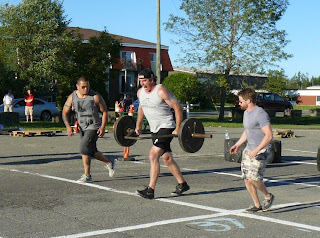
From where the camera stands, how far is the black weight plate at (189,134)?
899cm

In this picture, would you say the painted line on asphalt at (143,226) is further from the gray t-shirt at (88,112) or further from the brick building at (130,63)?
the brick building at (130,63)

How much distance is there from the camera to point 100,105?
1047cm

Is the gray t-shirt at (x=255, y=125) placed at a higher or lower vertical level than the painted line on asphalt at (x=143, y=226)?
higher

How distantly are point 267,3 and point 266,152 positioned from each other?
29.6m

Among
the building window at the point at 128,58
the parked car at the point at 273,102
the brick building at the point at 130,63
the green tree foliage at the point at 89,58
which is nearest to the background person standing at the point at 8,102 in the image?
the green tree foliage at the point at 89,58

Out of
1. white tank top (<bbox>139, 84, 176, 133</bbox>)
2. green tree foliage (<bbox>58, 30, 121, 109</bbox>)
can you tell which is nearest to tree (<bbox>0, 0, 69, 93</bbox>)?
green tree foliage (<bbox>58, 30, 121, 109</bbox>)

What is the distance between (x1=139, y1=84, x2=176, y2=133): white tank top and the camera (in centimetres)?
905

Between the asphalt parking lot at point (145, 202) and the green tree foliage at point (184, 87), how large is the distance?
45106 millimetres

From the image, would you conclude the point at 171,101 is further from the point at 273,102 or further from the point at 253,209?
the point at 273,102

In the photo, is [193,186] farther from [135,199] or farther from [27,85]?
[27,85]

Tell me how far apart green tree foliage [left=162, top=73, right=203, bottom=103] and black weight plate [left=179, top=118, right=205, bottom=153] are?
4927 centimetres

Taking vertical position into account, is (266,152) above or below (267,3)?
below

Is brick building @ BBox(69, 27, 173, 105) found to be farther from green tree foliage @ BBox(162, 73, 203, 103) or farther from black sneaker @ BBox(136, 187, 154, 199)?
black sneaker @ BBox(136, 187, 154, 199)

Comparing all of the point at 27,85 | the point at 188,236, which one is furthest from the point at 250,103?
the point at 27,85
